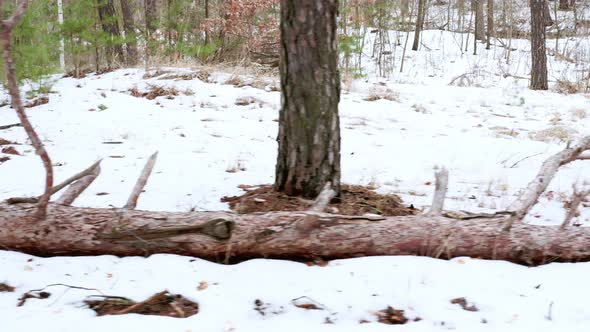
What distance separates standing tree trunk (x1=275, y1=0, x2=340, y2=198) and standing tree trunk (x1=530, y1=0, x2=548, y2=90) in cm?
858

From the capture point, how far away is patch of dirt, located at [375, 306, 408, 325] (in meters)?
1.74

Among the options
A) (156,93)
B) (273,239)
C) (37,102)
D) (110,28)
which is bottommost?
(273,239)

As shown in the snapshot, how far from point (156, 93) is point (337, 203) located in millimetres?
4946

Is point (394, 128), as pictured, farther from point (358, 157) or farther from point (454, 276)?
point (454, 276)

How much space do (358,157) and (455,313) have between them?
2.89 meters

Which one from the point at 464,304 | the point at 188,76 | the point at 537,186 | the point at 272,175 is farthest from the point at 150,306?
the point at 188,76

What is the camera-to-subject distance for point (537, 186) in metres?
2.47

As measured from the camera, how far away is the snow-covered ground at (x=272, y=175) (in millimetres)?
1758

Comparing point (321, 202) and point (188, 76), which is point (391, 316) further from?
point (188, 76)

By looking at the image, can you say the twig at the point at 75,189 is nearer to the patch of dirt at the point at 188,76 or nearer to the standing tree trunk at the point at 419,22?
the patch of dirt at the point at 188,76

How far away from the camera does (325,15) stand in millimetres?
2721

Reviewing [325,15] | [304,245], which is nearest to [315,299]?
[304,245]

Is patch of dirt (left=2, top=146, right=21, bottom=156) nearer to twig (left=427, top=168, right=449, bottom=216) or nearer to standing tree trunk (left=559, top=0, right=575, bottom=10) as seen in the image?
twig (left=427, top=168, right=449, bottom=216)

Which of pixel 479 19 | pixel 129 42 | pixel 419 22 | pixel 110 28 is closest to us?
pixel 129 42
